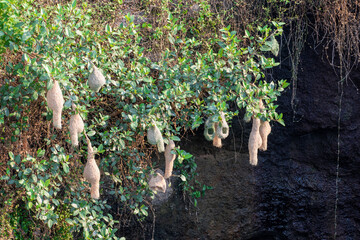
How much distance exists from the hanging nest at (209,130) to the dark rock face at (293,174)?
1.39m

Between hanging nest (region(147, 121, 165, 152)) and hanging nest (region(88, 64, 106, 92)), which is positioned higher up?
hanging nest (region(88, 64, 106, 92))

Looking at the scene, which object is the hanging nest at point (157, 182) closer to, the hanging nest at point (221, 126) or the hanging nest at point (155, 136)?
the hanging nest at point (155, 136)

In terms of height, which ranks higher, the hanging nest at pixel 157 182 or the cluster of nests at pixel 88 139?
the cluster of nests at pixel 88 139

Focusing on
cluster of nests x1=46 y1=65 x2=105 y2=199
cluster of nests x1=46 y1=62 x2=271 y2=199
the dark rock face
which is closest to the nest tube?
cluster of nests x1=46 y1=62 x2=271 y2=199

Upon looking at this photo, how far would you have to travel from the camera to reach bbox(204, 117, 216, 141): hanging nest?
10.8 ft

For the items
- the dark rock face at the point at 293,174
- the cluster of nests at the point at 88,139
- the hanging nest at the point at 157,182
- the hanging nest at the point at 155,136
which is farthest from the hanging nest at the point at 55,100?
the dark rock face at the point at 293,174

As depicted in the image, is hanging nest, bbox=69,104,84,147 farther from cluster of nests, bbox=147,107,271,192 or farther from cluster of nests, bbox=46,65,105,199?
cluster of nests, bbox=147,107,271,192

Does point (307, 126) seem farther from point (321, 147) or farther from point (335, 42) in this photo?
point (335, 42)

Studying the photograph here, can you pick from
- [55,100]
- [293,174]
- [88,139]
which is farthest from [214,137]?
[293,174]

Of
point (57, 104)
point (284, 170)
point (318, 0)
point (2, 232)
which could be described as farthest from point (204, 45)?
point (2, 232)

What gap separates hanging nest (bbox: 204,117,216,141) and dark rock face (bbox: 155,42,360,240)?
1.39m

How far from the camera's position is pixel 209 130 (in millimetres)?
3385

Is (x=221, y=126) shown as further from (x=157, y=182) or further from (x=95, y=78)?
(x=95, y=78)

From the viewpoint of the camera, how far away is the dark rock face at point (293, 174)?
4.85 meters
